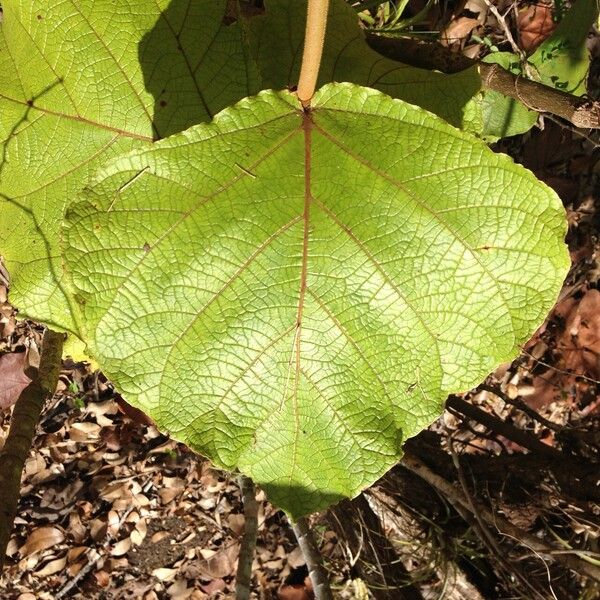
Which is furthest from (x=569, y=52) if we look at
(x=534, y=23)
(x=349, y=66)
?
(x=349, y=66)

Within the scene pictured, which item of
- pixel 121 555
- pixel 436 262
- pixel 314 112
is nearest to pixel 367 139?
pixel 314 112

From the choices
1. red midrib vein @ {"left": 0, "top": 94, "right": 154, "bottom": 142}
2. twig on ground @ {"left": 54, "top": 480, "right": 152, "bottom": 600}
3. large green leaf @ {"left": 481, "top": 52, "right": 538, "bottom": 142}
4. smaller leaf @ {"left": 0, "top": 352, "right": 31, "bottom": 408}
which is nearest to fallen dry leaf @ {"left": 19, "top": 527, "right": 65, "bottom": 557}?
twig on ground @ {"left": 54, "top": 480, "right": 152, "bottom": 600}

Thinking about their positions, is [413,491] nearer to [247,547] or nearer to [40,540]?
[247,547]

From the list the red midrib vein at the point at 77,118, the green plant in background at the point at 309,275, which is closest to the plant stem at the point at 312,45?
the green plant in background at the point at 309,275

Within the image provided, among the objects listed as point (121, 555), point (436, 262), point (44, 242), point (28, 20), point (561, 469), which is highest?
point (28, 20)

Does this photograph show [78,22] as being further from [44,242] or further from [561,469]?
[561,469]
